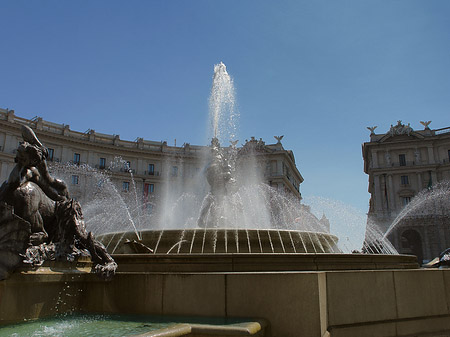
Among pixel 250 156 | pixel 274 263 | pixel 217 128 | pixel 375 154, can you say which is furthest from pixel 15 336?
pixel 375 154

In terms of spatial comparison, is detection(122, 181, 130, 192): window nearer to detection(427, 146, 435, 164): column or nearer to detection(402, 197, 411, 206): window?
detection(402, 197, 411, 206): window

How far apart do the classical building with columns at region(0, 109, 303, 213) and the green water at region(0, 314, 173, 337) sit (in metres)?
44.7

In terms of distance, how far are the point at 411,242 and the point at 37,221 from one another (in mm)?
→ 53831

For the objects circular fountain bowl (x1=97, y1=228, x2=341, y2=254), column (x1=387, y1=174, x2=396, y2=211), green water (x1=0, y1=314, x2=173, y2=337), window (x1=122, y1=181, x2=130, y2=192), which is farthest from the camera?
window (x1=122, y1=181, x2=130, y2=192)

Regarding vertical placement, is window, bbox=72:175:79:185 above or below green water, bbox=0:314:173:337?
above

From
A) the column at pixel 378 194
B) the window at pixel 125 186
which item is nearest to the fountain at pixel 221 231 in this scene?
the column at pixel 378 194

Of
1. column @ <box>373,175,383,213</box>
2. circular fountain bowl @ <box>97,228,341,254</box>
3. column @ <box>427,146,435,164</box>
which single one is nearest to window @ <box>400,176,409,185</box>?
column @ <box>373,175,383,213</box>

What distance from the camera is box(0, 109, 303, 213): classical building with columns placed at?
47.9 m

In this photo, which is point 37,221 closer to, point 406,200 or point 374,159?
point 406,200

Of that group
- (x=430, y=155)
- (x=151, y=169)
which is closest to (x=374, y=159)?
(x=430, y=155)

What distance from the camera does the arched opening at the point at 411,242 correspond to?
164 feet

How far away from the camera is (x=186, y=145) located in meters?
61.2

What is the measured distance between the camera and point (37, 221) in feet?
16.8

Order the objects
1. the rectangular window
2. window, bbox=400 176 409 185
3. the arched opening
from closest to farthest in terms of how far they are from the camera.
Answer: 1. the arched opening
2. the rectangular window
3. window, bbox=400 176 409 185
